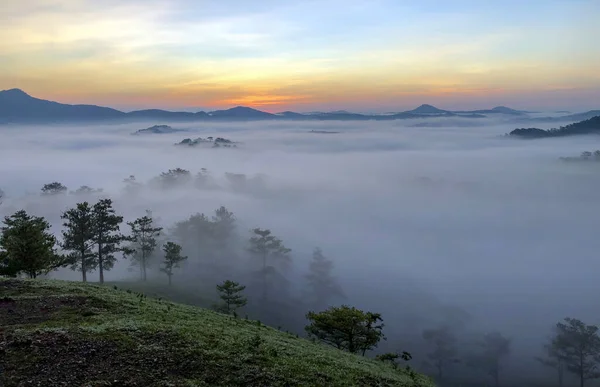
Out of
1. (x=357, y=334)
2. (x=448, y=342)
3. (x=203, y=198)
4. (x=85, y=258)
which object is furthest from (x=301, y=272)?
(x=203, y=198)

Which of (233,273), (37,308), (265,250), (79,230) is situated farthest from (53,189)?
(37,308)

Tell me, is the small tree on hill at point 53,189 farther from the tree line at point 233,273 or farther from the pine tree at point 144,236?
the pine tree at point 144,236

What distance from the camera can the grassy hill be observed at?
16.0 metres

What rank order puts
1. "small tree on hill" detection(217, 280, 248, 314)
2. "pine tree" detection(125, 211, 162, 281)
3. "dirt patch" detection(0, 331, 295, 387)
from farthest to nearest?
"pine tree" detection(125, 211, 162, 281) → "small tree on hill" detection(217, 280, 248, 314) → "dirt patch" detection(0, 331, 295, 387)

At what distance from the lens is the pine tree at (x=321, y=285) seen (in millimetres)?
94812

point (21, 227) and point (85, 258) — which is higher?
point (21, 227)

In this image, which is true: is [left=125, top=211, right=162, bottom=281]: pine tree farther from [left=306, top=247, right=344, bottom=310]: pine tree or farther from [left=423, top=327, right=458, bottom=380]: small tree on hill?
[left=423, top=327, right=458, bottom=380]: small tree on hill

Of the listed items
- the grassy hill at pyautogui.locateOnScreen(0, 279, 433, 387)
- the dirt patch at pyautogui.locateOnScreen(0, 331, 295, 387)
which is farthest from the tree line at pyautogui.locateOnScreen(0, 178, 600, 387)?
the dirt patch at pyautogui.locateOnScreen(0, 331, 295, 387)

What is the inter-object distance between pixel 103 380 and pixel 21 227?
3064 cm

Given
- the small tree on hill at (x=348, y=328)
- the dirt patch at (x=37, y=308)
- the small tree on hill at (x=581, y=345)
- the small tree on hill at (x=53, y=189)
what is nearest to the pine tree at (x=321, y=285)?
the small tree on hill at (x=581, y=345)

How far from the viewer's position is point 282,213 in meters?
192

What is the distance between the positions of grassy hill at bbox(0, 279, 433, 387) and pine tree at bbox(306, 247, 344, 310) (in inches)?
2814

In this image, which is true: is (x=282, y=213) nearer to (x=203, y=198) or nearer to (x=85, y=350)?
(x=203, y=198)

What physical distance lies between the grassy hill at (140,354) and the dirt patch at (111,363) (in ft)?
0.13
